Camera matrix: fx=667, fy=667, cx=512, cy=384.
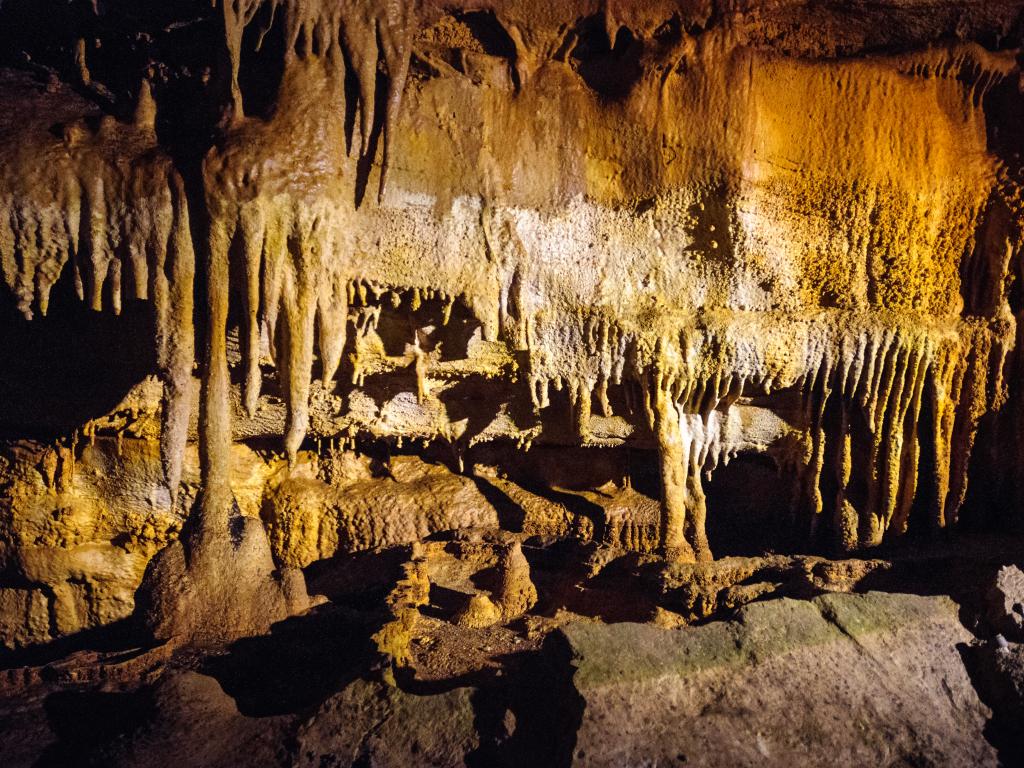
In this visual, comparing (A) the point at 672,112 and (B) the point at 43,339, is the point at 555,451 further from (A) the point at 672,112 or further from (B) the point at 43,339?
(B) the point at 43,339

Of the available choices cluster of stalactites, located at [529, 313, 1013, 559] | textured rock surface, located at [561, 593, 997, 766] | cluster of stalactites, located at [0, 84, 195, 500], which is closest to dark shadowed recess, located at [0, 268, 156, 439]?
cluster of stalactites, located at [0, 84, 195, 500]

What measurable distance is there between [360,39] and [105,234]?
6.14 feet

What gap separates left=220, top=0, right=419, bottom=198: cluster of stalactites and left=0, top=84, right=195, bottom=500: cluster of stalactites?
0.73m

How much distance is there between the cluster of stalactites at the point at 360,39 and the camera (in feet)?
12.9

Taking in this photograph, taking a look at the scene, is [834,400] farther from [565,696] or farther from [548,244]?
[565,696]

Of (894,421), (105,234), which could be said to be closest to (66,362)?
(105,234)

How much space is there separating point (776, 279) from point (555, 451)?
283 cm

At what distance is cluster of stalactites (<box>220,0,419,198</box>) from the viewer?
3.92 metres

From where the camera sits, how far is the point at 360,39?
13.1ft

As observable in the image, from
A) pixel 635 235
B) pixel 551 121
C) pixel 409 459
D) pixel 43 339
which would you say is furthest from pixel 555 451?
pixel 43 339

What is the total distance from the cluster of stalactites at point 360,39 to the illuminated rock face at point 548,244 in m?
0.02

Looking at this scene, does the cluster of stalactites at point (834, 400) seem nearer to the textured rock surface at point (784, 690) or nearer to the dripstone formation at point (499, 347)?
the dripstone formation at point (499, 347)

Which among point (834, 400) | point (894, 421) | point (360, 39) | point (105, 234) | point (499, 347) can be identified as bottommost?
point (894, 421)

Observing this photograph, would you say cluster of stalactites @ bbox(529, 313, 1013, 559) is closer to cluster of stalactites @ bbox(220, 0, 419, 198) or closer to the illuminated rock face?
the illuminated rock face
